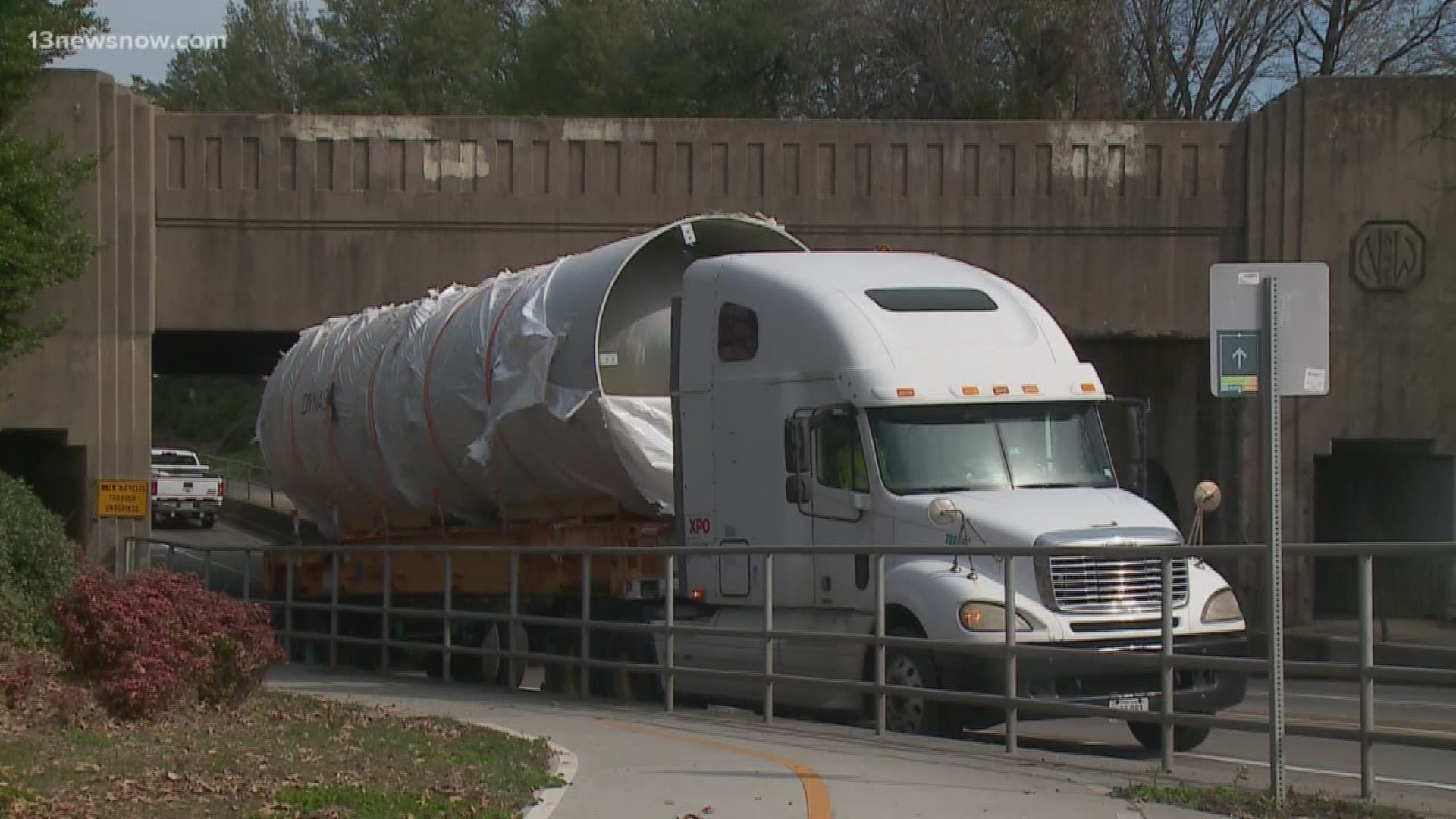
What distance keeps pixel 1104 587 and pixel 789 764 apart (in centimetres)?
290

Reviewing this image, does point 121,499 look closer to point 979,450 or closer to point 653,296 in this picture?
point 653,296

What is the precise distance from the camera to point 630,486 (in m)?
16.7

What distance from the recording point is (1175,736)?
12781 mm

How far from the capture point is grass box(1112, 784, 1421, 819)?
9.00 metres

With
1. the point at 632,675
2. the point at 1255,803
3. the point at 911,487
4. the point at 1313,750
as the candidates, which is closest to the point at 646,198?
the point at 632,675

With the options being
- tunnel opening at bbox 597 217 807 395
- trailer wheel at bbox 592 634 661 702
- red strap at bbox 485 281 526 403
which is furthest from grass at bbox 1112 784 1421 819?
red strap at bbox 485 281 526 403

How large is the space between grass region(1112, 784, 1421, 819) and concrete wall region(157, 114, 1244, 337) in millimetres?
17449

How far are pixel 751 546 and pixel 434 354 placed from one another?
6103 mm

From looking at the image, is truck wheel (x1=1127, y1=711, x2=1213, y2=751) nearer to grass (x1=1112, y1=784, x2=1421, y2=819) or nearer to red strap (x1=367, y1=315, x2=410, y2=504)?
grass (x1=1112, y1=784, x2=1421, y2=819)

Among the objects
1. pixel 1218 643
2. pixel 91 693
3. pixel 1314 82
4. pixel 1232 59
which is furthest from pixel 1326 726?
pixel 1232 59

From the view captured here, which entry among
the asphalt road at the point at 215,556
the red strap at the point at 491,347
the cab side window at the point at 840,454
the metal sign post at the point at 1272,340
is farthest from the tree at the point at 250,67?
the metal sign post at the point at 1272,340

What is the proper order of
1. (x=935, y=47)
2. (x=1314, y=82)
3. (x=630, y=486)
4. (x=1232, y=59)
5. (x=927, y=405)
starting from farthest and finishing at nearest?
(x=1232, y=59) → (x=935, y=47) → (x=1314, y=82) → (x=630, y=486) → (x=927, y=405)

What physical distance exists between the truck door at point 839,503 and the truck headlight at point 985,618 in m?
1.46

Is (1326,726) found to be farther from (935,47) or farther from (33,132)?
(935,47)
